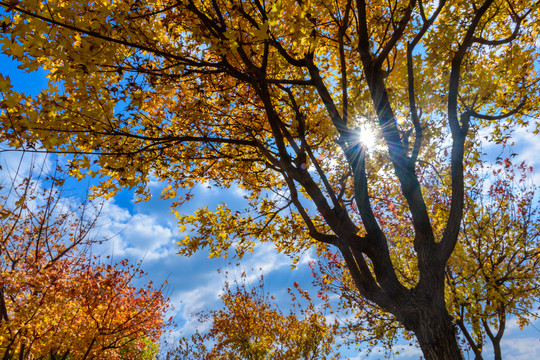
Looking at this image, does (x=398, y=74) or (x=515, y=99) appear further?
(x=515, y=99)

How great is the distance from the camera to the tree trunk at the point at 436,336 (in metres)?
3.53

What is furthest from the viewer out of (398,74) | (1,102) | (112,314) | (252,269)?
(252,269)

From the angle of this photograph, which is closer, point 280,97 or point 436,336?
point 436,336

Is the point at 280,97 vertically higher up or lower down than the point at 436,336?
higher up

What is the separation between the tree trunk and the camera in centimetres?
353

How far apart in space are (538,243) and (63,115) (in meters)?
12.3

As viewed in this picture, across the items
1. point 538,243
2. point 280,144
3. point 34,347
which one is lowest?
point 34,347

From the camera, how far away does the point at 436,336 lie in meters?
3.62

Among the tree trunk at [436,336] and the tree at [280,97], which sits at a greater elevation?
the tree at [280,97]

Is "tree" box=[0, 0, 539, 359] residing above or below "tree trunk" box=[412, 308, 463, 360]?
above

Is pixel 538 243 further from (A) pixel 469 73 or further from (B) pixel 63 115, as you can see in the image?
(B) pixel 63 115

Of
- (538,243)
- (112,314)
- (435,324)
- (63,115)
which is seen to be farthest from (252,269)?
(63,115)

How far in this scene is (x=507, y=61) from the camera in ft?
17.4

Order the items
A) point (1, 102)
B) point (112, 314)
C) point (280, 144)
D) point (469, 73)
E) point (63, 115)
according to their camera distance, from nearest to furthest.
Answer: point (1, 102), point (63, 115), point (280, 144), point (469, 73), point (112, 314)
